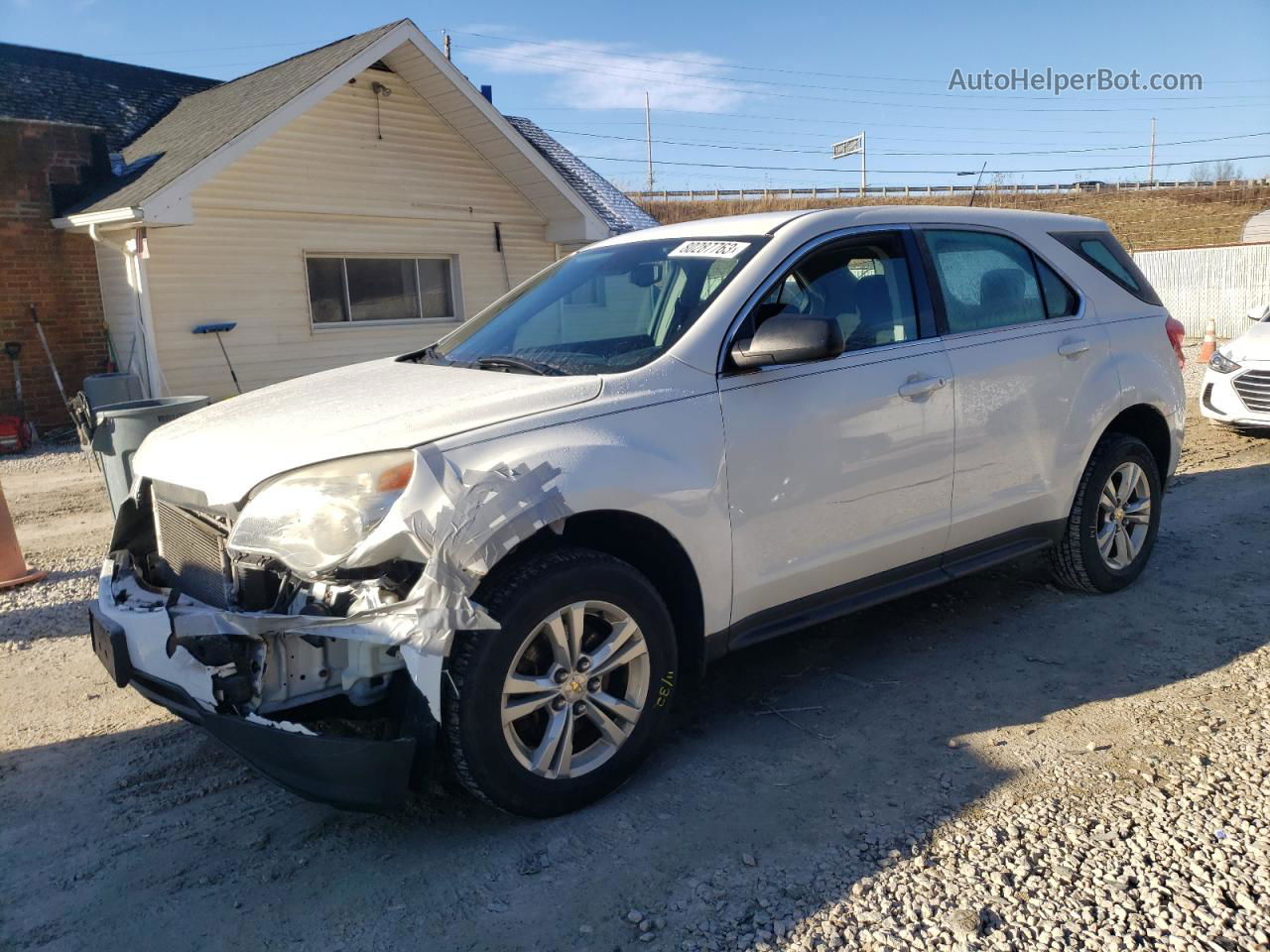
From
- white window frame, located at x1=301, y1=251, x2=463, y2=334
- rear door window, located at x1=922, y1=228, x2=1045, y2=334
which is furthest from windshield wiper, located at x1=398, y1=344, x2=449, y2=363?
white window frame, located at x1=301, y1=251, x2=463, y2=334

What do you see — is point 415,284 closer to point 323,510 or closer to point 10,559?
point 10,559

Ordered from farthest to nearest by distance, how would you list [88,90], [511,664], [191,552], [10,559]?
[88,90] → [10,559] → [191,552] → [511,664]

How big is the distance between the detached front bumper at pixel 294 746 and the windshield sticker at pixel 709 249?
206 cm

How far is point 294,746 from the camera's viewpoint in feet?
8.64

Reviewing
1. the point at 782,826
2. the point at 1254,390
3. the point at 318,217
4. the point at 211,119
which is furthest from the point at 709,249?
the point at 211,119

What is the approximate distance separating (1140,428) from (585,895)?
13.1 ft

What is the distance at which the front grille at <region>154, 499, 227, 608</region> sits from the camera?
9.95 feet

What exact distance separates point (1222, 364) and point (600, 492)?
344 inches

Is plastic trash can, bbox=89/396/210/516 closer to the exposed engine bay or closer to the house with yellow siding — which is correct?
the exposed engine bay

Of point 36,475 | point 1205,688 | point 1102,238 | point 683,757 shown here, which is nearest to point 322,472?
point 683,757

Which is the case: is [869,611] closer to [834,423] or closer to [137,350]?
[834,423]

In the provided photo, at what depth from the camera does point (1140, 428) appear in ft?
16.8

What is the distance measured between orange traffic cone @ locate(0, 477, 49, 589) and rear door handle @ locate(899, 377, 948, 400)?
17.3 ft

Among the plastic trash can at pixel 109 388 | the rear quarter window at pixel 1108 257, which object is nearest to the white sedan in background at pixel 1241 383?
Result: the rear quarter window at pixel 1108 257
